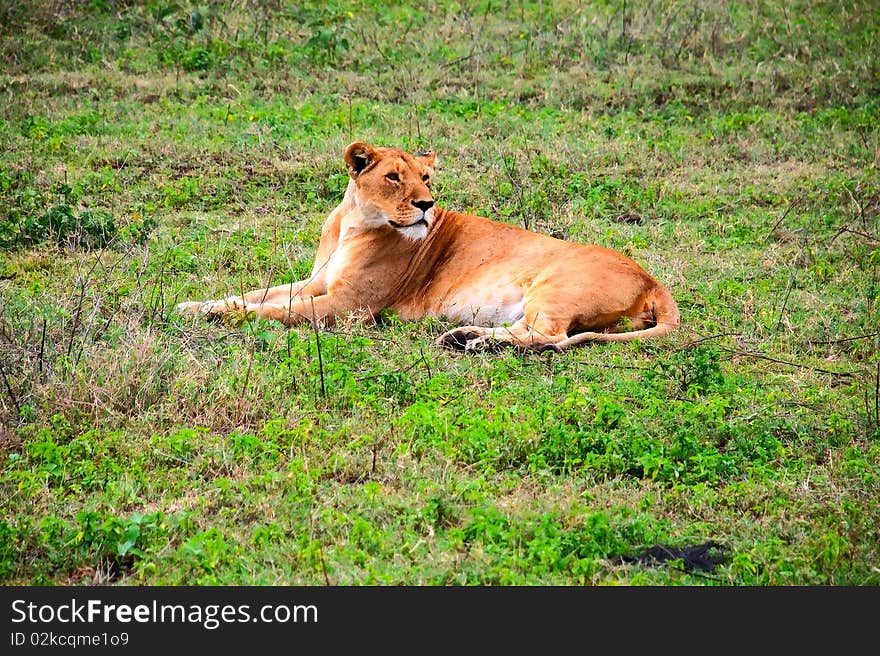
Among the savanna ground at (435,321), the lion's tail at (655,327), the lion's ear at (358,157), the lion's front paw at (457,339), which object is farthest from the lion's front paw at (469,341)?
the lion's ear at (358,157)

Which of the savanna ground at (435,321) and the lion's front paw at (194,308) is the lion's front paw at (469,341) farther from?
the lion's front paw at (194,308)

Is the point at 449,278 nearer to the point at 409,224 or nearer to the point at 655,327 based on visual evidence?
the point at 409,224

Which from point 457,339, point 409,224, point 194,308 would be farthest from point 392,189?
point 194,308

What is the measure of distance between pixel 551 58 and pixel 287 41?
2990 mm

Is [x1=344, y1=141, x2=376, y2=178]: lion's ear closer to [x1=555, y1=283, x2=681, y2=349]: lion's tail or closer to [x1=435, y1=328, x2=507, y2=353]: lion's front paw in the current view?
[x1=435, y1=328, x2=507, y2=353]: lion's front paw

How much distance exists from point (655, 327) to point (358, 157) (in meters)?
2.14

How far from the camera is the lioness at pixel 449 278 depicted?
6887 mm

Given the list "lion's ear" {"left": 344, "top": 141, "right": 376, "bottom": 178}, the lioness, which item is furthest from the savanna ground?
"lion's ear" {"left": 344, "top": 141, "right": 376, "bottom": 178}

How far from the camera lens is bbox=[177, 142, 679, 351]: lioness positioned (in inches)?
271

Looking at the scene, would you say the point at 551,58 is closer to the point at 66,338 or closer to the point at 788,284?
the point at 788,284

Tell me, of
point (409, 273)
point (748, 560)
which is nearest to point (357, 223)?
point (409, 273)

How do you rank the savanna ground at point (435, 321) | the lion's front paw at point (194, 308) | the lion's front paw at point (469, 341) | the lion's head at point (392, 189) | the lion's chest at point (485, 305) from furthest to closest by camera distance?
the lion's head at point (392, 189) < the lion's chest at point (485, 305) < the lion's front paw at point (194, 308) < the lion's front paw at point (469, 341) < the savanna ground at point (435, 321)

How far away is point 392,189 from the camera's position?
7.32 metres

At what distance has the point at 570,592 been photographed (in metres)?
4.08
